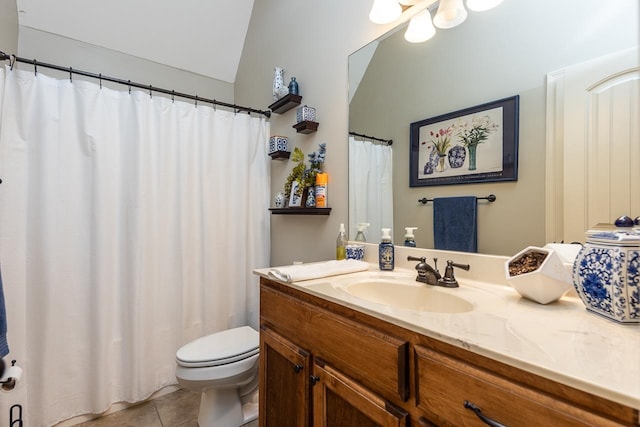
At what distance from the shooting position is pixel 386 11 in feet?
4.32

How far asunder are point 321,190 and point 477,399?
1.27 meters

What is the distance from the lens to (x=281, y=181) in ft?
7.16

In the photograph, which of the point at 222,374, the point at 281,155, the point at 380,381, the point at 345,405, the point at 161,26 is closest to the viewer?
the point at 380,381

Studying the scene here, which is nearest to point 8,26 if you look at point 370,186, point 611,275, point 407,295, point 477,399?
point 370,186

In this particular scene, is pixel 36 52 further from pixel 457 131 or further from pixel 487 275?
pixel 487 275

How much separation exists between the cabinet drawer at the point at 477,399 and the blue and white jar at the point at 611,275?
0.33m

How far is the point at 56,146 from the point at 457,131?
2.03 metres

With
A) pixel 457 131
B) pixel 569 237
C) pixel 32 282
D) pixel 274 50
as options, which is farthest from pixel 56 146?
pixel 569 237

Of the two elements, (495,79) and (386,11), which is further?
(386,11)

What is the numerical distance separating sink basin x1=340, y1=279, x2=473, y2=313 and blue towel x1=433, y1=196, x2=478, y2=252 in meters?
0.23

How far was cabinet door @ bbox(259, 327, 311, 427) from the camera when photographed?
3.33ft

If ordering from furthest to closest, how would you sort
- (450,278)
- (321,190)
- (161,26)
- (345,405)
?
(161,26) → (321,190) → (450,278) → (345,405)

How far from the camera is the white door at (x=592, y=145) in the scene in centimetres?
78

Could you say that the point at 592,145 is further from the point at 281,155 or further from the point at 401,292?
the point at 281,155
